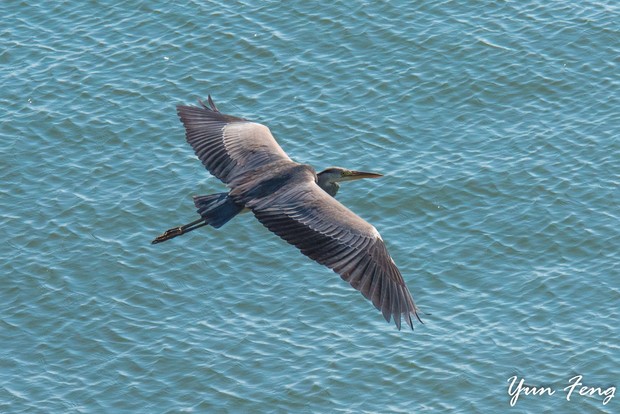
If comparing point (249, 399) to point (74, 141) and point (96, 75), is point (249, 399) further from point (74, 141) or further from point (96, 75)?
point (96, 75)

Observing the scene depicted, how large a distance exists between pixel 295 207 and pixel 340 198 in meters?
6.66

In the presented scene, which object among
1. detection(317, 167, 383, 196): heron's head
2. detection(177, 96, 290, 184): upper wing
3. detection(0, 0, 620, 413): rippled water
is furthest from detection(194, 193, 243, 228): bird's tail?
detection(0, 0, 620, 413): rippled water

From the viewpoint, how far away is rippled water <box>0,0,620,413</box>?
54.5 ft

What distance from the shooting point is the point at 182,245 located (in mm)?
18797

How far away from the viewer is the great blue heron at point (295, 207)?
463 inches

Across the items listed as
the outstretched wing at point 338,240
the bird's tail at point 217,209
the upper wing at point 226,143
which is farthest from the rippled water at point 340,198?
the outstretched wing at point 338,240

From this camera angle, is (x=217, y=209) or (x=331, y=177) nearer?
(x=217, y=209)

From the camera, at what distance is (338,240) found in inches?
477

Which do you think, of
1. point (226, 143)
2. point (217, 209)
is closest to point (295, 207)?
point (217, 209)

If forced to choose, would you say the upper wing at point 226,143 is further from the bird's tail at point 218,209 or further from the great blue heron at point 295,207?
the bird's tail at point 218,209

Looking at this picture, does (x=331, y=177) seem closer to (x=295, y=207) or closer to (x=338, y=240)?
(x=295, y=207)

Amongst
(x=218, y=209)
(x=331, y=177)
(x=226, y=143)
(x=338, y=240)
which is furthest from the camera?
(x=226, y=143)

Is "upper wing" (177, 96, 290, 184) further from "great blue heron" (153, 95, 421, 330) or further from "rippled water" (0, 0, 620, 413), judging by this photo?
"rippled water" (0, 0, 620, 413)

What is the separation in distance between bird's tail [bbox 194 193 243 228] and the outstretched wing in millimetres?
182
